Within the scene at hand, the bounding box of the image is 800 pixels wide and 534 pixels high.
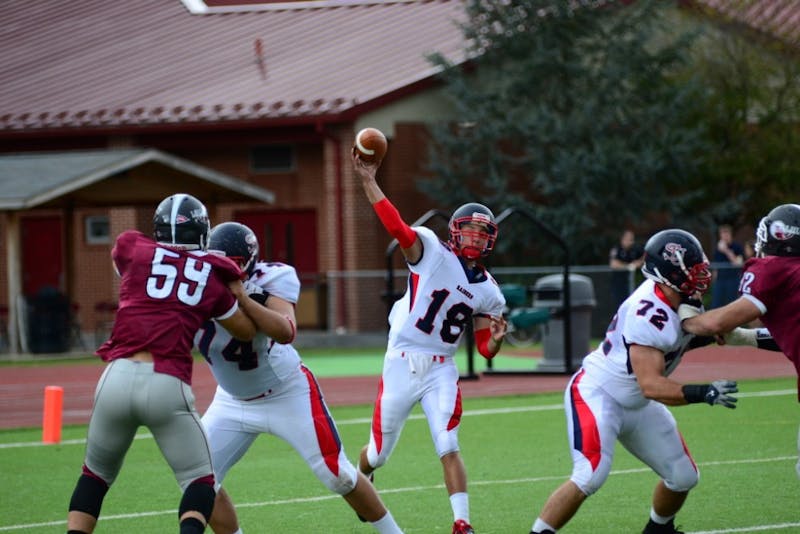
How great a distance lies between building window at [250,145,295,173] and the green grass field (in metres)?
14.3

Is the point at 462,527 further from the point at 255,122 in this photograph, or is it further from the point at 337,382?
the point at 255,122

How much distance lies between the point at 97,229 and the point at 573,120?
414 inches

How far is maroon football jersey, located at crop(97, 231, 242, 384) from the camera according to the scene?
246 inches

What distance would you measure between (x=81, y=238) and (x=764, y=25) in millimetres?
15391

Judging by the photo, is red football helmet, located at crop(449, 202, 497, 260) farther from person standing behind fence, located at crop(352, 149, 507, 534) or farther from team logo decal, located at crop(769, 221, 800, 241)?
team logo decal, located at crop(769, 221, 800, 241)

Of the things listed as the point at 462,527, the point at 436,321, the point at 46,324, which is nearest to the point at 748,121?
the point at 46,324

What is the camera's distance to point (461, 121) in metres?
26.9

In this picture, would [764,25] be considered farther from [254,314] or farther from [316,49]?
[254,314]

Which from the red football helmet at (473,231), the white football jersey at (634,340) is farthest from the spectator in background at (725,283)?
the white football jersey at (634,340)

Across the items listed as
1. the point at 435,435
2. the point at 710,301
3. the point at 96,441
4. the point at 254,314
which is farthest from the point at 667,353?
the point at 710,301

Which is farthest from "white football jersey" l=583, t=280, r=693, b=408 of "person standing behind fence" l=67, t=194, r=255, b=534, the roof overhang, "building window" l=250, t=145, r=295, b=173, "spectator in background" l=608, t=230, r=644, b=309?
"building window" l=250, t=145, r=295, b=173

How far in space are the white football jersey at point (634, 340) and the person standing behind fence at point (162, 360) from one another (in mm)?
2026

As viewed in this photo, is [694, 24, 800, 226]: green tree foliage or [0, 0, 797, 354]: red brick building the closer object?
[0, 0, 797, 354]: red brick building

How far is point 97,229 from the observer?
95.9 feet
